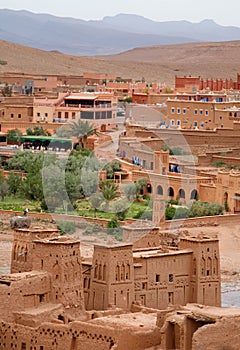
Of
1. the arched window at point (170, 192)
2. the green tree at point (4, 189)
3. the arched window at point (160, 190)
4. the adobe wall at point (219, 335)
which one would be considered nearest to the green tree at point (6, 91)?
the green tree at point (4, 189)

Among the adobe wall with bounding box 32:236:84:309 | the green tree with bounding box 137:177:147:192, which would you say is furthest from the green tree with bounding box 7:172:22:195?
the adobe wall with bounding box 32:236:84:309

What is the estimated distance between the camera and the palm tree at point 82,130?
59950 mm

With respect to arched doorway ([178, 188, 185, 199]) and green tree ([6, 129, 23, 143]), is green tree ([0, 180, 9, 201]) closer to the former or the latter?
arched doorway ([178, 188, 185, 199])

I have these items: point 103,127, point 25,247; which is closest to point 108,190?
point 25,247

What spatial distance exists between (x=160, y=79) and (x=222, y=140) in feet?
158

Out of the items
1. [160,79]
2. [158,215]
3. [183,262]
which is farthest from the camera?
[160,79]

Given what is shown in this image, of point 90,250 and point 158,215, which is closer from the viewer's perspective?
point 90,250

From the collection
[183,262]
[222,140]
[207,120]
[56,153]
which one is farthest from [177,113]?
[183,262]

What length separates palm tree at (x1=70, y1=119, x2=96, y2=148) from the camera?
5995cm

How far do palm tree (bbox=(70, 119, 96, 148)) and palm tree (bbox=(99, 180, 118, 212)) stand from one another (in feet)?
31.3

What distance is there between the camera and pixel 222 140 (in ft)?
203

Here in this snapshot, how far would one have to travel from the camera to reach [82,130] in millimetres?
61094

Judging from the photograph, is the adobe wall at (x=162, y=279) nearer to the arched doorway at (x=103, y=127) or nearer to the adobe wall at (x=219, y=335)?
the adobe wall at (x=219, y=335)

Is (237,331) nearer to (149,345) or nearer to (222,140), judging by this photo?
(149,345)
